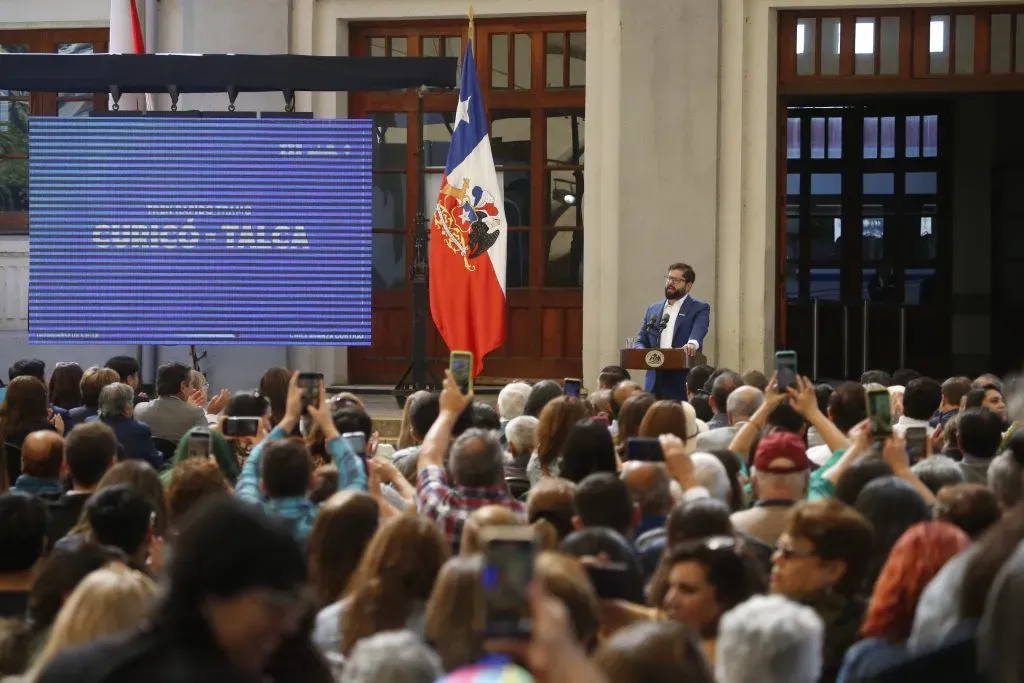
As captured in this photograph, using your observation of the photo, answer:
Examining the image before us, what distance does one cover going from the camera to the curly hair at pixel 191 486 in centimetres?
481

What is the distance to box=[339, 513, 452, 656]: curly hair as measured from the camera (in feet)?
11.4

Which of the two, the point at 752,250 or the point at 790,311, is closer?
the point at 752,250


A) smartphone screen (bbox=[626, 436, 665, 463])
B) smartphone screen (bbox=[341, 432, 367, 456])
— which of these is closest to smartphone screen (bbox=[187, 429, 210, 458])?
smartphone screen (bbox=[341, 432, 367, 456])

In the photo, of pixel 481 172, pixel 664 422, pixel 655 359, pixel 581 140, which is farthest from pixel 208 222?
pixel 664 422

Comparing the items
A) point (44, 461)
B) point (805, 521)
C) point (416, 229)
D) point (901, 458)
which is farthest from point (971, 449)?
point (416, 229)

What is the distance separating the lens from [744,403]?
689cm

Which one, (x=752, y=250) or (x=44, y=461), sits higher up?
(x=752, y=250)

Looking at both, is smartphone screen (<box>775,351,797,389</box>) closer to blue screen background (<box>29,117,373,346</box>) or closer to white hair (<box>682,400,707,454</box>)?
white hair (<box>682,400,707,454</box>)

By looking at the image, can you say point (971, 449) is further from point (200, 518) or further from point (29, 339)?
point (29, 339)

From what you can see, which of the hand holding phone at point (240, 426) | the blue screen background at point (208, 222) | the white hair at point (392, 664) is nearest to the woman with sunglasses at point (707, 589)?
the white hair at point (392, 664)

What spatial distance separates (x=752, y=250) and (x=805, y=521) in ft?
28.9

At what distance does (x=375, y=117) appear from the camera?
13.2m

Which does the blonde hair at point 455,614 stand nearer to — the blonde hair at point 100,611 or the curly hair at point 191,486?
the blonde hair at point 100,611

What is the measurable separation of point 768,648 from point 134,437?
183 inches
